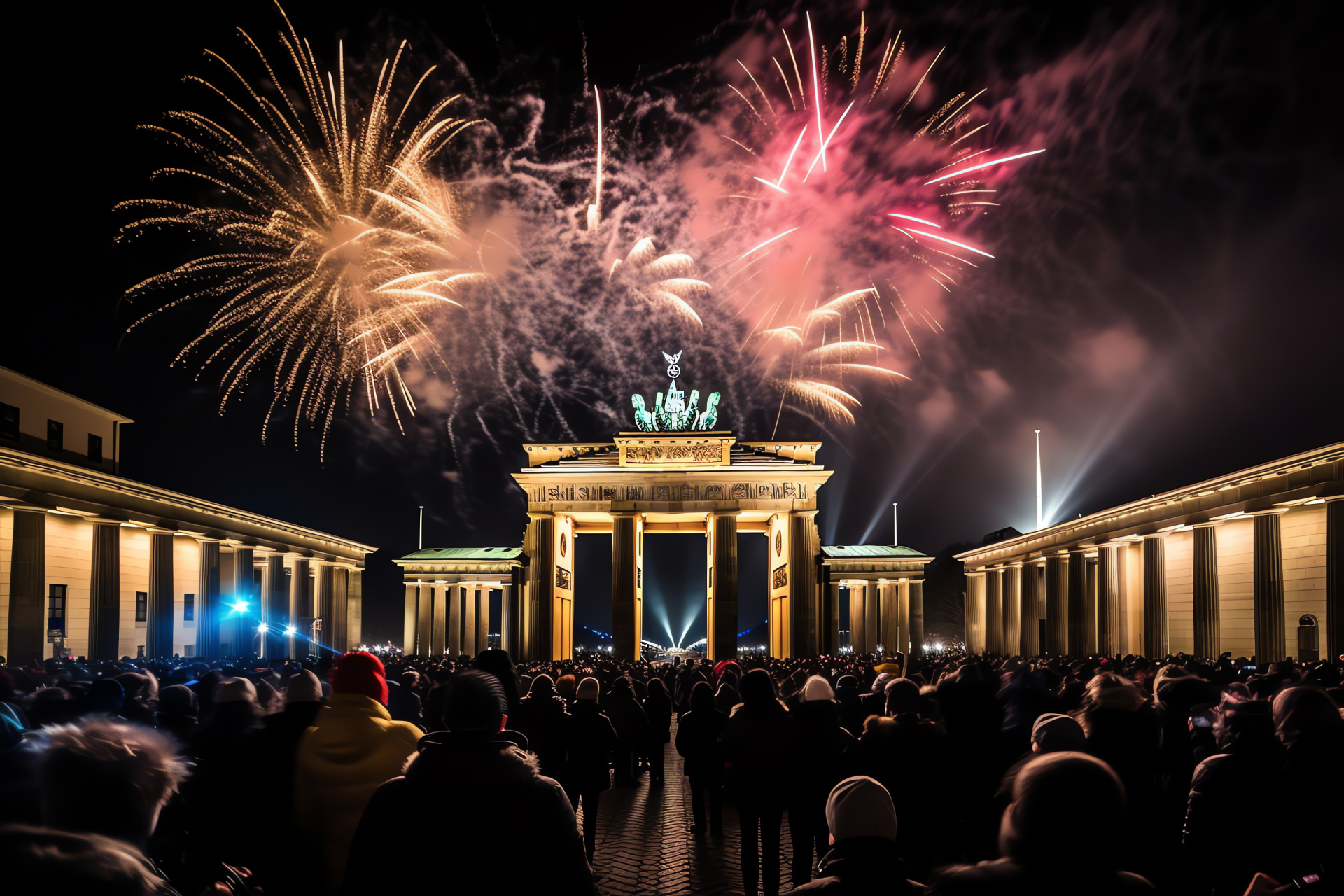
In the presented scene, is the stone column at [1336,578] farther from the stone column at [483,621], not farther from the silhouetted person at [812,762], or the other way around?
the stone column at [483,621]

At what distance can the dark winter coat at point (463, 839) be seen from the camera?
361 centimetres

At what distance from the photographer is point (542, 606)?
53.8m

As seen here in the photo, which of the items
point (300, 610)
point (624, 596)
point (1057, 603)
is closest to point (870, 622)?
point (1057, 603)

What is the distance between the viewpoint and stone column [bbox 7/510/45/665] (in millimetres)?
28047

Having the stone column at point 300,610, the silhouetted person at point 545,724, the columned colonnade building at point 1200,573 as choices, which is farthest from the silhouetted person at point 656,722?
the stone column at point 300,610

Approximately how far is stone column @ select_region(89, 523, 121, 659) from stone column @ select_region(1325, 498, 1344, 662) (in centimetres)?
3960

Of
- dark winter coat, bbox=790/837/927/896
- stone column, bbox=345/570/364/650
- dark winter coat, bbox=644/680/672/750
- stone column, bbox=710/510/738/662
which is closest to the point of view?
dark winter coat, bbox=790/837/927/896

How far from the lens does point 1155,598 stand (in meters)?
39.8

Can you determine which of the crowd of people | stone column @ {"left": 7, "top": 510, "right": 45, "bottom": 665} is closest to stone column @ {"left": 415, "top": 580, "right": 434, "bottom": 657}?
stone column @ {"left": 7, "top": 510, "right": 45, "bottom": 665}

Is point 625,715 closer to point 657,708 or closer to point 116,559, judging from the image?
point 657,708

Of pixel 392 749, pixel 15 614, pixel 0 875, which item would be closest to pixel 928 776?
pixel 392 749

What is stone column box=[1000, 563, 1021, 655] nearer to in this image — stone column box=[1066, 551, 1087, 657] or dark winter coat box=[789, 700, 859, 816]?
stone column box=[1066, 551, 1087, 657]

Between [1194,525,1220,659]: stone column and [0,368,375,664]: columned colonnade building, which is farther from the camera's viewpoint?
[1194,525,1220,659]: stone column

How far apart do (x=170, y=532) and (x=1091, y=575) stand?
46318 mm
